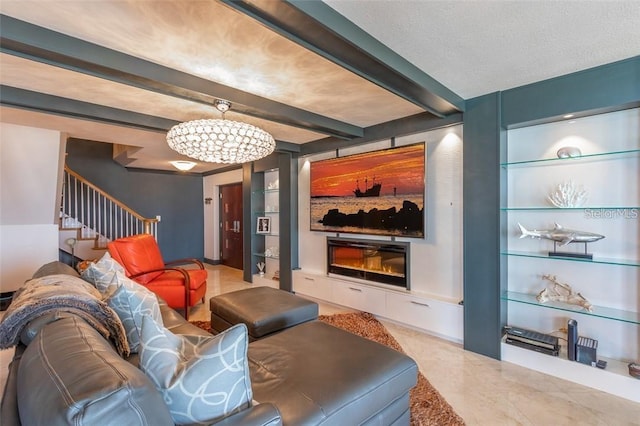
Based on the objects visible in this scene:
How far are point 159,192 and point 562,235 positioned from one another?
295 inches

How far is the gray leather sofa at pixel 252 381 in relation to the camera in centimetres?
73

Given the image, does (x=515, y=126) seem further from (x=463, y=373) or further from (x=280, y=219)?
(x=280, y=219)

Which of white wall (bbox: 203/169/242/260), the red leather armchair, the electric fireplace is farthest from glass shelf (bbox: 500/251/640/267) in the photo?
white wall (bbox: 203/169/242/260)

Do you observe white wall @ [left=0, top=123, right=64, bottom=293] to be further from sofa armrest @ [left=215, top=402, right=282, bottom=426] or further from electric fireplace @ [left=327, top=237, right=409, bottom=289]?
sofa armrest @ [left=215, top=402, right=282, bottom=426]

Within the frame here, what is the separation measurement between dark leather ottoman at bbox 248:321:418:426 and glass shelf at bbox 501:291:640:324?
5.12 feet

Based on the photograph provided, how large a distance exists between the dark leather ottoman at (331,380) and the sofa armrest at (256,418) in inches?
9.5

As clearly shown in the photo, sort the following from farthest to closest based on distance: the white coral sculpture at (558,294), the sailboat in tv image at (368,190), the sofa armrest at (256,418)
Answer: the sailboat in tv image at (368,190) → the white coral sculpture at (558,294) → the sofa armrest at (256,418)

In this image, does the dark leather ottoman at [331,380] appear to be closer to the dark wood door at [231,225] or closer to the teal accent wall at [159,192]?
the dark wood door at [231,225]

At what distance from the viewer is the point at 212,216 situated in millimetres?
7418

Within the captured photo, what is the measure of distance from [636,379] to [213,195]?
A: 288 inches

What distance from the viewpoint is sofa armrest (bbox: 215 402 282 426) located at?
0.96 meters

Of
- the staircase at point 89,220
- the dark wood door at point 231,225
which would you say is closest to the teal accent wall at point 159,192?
the staircase at point 89,220

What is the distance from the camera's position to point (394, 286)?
142 inches

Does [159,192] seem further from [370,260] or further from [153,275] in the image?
[370,260]
